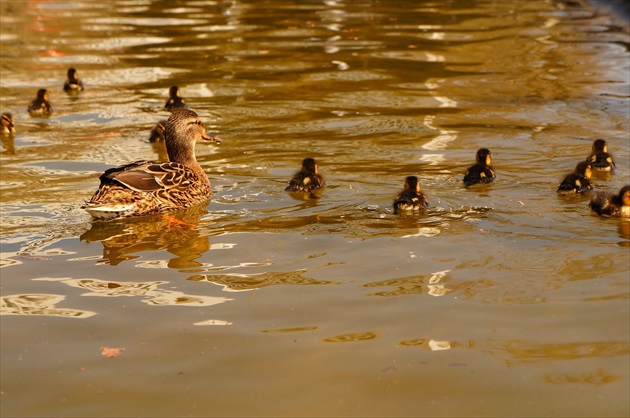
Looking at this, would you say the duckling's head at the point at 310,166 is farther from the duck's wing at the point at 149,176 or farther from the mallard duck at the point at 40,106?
the mallard duck at the point at 40,106

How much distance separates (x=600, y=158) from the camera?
30.6 ft

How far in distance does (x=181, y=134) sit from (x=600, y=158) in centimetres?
348

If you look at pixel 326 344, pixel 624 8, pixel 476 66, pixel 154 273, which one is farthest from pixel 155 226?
pixel 624 8

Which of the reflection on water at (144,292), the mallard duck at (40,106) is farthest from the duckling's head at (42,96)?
the reflection on water at (144,292)

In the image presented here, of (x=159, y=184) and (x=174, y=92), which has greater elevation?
(x=174, y=92)

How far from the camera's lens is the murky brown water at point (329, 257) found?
5.34m

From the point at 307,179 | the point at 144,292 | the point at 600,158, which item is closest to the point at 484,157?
the point at 600,158

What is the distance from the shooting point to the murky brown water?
17.5ft

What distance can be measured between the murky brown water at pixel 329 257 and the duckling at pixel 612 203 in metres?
0.12

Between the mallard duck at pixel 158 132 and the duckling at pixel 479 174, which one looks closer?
the duckling at pixel 479 174

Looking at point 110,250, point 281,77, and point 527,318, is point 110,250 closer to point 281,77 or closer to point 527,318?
point 527,318

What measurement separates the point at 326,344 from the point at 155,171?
3389 millimetres

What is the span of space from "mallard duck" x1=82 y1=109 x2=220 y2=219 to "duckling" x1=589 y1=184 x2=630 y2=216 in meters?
2.99

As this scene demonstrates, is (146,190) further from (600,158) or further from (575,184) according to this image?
(600,158)
